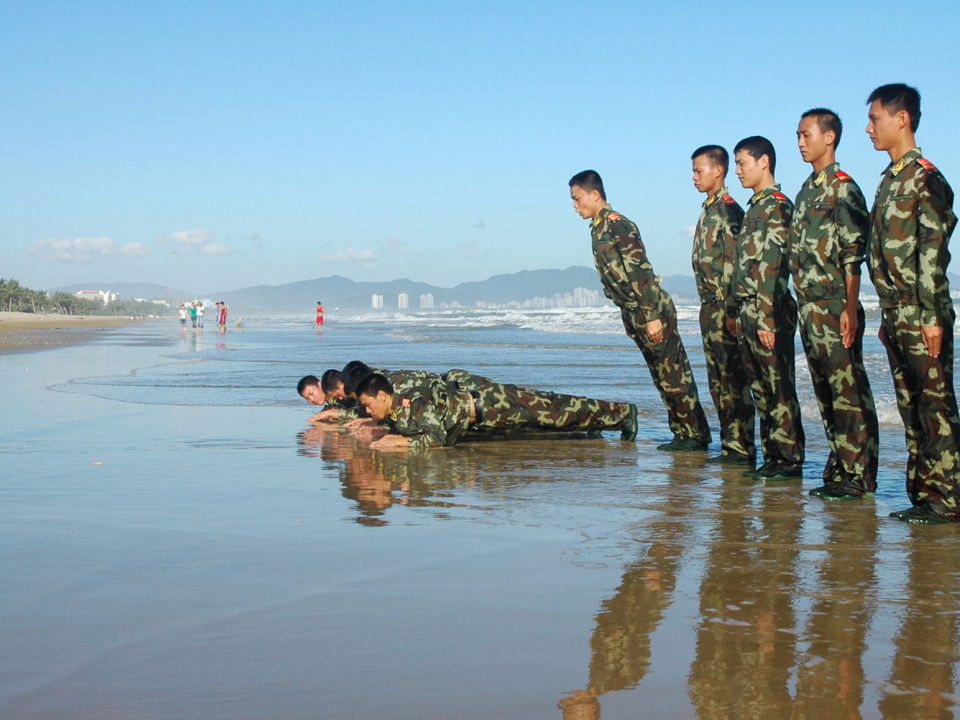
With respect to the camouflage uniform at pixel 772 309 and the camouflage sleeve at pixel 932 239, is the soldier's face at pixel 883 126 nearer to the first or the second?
the camouflage sleeve at pixel 932 239

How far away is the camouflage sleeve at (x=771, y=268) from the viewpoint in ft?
18.5

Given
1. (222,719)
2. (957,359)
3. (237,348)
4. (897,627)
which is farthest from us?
(237,348)

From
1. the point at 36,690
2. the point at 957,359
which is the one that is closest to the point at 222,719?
the point at 36,690

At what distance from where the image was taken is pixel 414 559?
11.9 feet

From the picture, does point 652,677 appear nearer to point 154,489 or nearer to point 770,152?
point 154,489

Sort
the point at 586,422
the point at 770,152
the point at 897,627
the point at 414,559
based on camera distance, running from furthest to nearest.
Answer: the point at 586,422, the point at 770,152, the point at 414,559, the point at 897,627

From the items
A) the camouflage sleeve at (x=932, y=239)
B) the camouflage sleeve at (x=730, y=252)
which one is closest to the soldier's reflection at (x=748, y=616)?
the camouflage sleeve at (x=932, y=239)

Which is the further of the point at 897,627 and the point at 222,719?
the point at 897,627

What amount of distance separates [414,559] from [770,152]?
3.86 m

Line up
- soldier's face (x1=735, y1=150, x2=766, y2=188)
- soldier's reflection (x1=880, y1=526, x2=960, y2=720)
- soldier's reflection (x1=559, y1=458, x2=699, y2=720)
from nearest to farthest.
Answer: soldier's reflection (x1=880, y1=526, x2=960, y2=720)
soldier's reflection (x1=559, y1=458, x2=699, y2=720)
soldier's face (x1=735, y1=150, x2=766, y2=188)

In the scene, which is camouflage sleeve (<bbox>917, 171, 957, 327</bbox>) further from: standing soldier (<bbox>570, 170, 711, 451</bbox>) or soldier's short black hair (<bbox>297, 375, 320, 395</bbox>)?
soldier's short black hair (<bbox>297, 375, 320, 395</bbox>)

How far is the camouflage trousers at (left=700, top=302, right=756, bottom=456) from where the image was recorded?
6320 millimetres

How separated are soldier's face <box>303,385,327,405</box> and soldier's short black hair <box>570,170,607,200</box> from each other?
11.5 feet

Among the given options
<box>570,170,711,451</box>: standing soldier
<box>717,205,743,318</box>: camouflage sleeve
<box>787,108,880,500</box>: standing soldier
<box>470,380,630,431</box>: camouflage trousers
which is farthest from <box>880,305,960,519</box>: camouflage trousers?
<box>470,380,630,431</box>: camouflage trousers
